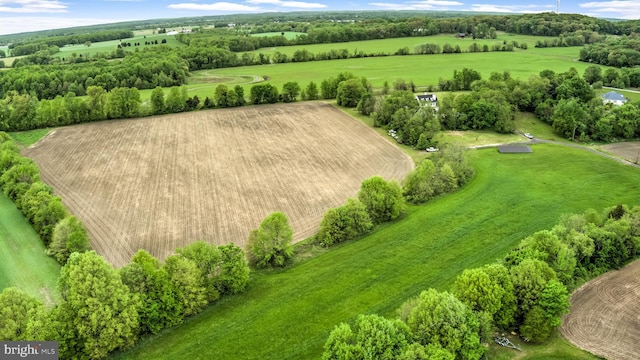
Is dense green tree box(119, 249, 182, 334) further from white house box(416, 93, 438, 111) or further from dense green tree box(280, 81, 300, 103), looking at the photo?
dense green tree box(280, 81, 300, 103)

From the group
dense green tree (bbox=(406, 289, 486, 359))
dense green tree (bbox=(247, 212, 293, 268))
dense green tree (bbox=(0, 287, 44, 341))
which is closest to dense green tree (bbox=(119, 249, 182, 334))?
dense green tree (bbox=(0, 287, 44, 341))

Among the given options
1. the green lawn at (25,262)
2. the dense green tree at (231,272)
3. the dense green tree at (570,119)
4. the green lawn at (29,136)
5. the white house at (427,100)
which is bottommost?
the green lawn at (25,262)

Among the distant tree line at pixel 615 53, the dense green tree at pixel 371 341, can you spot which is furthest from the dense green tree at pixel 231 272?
the distant tree line at pixel 615 53

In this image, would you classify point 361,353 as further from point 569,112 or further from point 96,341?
point 569,112

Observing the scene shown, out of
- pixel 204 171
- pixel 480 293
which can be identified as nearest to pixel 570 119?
pixel 480 293

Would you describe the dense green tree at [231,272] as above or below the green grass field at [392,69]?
below

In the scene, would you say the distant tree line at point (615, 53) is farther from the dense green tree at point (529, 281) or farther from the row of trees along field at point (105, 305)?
the row of trees along field at point (105, 305)
